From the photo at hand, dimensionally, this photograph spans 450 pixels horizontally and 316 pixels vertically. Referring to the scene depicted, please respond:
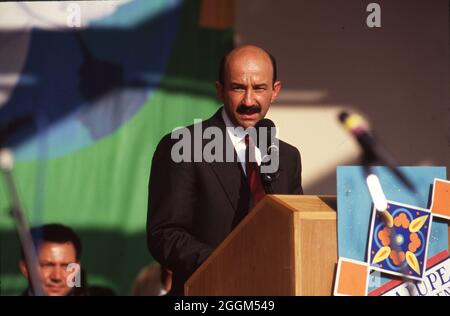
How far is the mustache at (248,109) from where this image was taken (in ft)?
10.3

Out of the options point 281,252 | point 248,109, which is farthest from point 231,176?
point 281,252

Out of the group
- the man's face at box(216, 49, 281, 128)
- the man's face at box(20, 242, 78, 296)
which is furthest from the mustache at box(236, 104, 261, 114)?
the man's face at box(20, 242, 78, 296)

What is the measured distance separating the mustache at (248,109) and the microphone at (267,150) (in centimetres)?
6

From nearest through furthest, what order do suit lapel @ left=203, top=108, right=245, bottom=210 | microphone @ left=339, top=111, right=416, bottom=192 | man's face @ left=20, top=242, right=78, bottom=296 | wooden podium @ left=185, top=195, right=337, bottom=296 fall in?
microphone @ left=339, top=111, right=416, bottom=192, wooden podium @ left=185, top=195, right=337, bottom=296, suit lapel @ left=203, top=108, right=245, bottom=210, man's face @ left=20, top=242, right=78, bottom=296

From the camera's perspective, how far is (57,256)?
5402 mm

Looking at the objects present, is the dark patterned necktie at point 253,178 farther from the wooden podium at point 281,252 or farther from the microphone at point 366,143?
the microphone at point 366,143

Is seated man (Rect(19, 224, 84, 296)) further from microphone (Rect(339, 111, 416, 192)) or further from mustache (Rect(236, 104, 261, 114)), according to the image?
microphone (Rect(339, 111, 416, 192))

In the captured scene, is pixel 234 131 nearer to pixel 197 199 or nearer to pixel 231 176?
pixel 231 176

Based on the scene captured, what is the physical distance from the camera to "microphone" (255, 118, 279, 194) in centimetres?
296

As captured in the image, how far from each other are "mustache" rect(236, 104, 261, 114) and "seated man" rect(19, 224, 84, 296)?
235 cm

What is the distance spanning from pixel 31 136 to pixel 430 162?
259 cm

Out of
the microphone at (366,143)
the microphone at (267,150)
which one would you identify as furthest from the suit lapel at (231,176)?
the microphone at (366,143)
